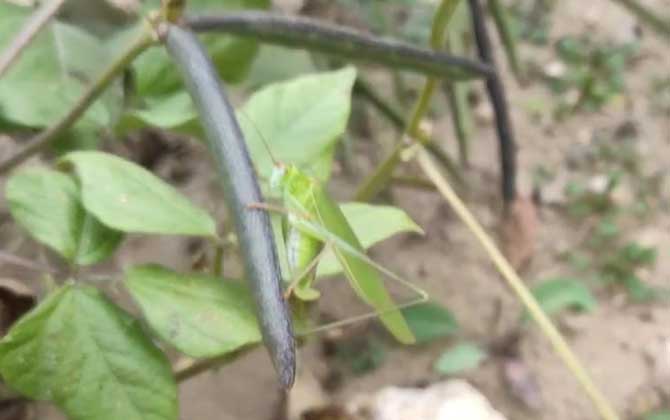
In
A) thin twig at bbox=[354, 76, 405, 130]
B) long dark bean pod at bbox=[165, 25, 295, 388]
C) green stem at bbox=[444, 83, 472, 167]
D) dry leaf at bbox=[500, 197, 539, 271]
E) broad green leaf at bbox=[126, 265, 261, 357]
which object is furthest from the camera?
dry leaf at bbox=[500, 197, 539, 271]

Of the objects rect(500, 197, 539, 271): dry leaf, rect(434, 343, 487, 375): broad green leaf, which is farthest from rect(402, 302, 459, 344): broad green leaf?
rect(500, 197, 539, 271): dry leaf

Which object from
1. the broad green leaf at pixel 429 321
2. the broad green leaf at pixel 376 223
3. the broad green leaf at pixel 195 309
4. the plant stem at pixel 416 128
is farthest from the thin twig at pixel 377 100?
the broad green leaf at pixel 195 309

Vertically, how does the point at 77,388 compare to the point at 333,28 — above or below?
below

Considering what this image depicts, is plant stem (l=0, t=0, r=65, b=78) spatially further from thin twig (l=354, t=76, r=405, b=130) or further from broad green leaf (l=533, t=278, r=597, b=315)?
broad green leaf (l=533, t=278, r=597, b=315)

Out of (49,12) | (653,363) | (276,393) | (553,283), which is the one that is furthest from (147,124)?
(653,363)

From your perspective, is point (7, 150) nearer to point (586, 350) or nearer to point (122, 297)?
point (122, 297)

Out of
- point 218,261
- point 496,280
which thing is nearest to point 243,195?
point 218,261
